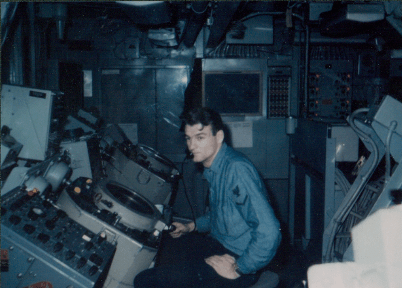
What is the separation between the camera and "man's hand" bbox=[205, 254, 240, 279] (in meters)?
1.81

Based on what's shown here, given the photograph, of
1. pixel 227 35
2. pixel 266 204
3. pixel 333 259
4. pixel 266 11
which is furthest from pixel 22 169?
pixel 266 11

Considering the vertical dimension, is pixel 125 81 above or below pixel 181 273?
above

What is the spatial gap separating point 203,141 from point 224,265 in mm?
788

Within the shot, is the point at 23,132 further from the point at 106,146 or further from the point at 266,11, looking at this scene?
the point at 266,11

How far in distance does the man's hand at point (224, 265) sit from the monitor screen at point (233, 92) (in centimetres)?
315

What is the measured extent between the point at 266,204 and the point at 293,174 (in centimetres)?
310

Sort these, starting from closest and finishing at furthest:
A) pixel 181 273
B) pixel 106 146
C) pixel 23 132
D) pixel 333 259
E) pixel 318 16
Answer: pixel 181 273 < pixel 23 132 < pixel 333 259 < pixel 106 146 < pixel 318 16

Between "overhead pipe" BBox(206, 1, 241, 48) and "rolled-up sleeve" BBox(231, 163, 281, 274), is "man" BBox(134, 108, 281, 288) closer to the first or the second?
"rolled-up sleeve" BBox(231, 163, 281, 274)

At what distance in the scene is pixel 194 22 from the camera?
3.38m

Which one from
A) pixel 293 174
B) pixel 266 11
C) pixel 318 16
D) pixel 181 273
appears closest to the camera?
pixel 181 273

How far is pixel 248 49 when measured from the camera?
4777mm

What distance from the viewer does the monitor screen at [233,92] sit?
4.71 m

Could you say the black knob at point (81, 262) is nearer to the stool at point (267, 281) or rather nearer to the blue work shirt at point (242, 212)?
the blue work shirt at point (242, 212)

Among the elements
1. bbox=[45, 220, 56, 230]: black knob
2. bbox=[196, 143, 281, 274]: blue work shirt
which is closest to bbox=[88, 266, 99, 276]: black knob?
bbox=[45, 220, 56, 230]: black knob
